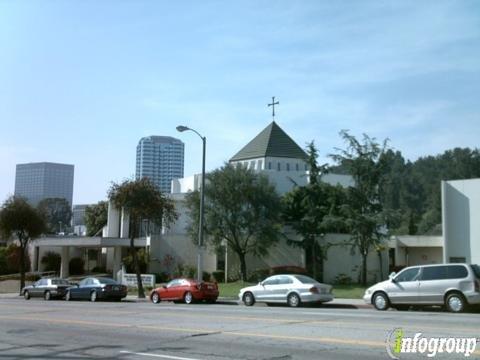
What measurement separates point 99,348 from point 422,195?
13538 centimetres

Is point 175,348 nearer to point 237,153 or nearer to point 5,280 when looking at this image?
point 5,280

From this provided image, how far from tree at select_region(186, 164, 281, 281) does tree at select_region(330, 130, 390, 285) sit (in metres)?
5.66

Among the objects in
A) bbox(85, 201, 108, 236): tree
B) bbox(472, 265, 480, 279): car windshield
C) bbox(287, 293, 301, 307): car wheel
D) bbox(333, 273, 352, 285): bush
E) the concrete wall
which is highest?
bbox(85, 201, 108, 236): tree

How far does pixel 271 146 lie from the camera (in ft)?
200

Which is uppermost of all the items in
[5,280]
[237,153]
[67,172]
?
[67,172]

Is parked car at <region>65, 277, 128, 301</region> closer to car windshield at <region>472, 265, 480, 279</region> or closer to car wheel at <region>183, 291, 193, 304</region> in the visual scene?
car wheel at <region>183, 291, 193, 304</region>

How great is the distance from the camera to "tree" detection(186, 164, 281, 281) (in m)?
41.7

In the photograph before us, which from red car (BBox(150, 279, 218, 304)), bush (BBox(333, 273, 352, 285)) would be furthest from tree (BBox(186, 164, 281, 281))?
red car (BBox(150, 279, 218, 304))

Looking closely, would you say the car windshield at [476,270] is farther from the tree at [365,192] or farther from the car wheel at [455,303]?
the tree at [365,192]

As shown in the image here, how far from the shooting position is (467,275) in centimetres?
2034

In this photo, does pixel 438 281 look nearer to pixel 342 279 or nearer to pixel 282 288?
pixel 282 288

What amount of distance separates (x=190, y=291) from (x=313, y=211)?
16.2 meters

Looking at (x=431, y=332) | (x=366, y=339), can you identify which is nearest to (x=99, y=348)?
(x=366, y=339)

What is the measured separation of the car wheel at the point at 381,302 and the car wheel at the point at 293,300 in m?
3.40
